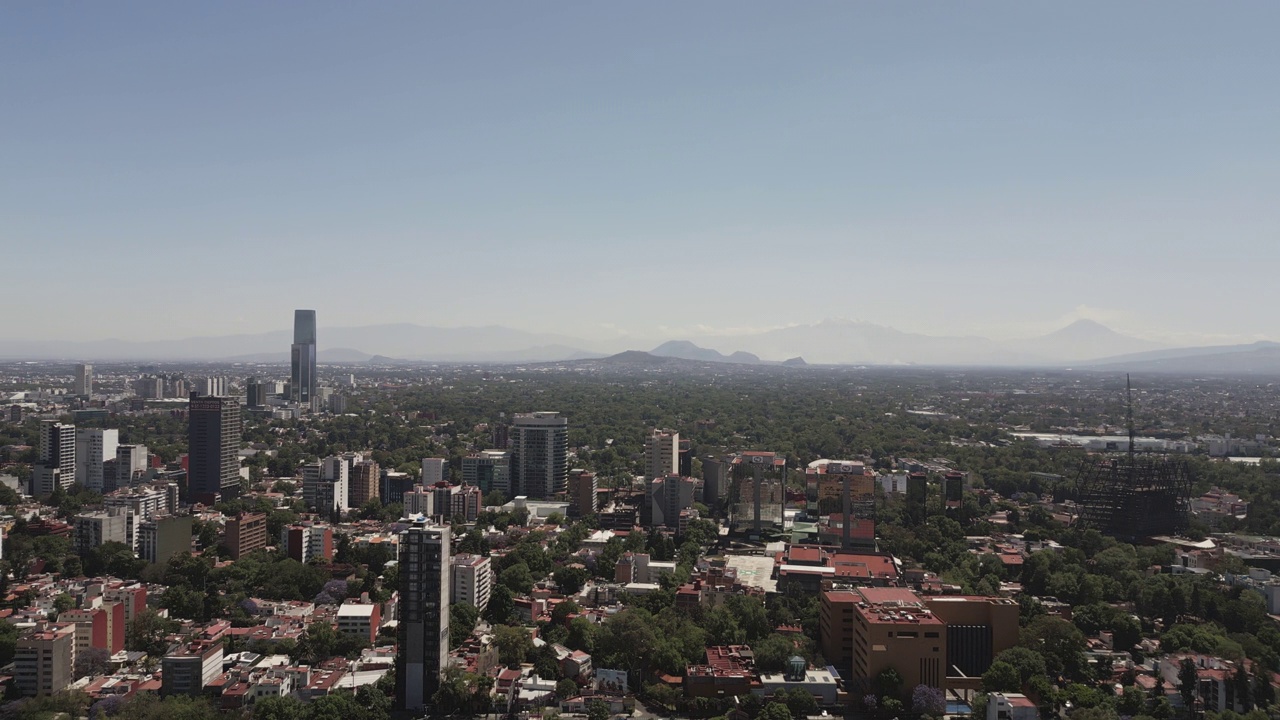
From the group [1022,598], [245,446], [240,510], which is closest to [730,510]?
[1022,598]

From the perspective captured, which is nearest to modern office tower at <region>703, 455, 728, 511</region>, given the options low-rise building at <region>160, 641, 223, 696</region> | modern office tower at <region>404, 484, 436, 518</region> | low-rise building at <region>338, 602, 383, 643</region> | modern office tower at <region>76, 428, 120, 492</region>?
modern office tower at <region>404, 484, 436, 518</region>

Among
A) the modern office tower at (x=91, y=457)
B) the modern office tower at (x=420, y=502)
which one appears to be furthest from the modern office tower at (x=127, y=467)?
the modern office tower at (x=420, y=502)

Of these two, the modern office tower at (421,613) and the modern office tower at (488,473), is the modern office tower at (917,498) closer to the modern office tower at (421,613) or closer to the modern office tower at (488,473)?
the modern office tower at (488,473)

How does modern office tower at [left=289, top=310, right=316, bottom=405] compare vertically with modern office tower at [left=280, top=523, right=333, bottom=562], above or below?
above

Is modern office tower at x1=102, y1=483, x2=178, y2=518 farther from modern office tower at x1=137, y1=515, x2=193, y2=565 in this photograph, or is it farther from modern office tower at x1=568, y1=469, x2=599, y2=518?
modern office tower at x1=568, y1=469, x2=599, y2=518

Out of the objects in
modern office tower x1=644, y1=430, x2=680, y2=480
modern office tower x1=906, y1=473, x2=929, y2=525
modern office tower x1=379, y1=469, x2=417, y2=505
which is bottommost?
modern office tower x1=379, y1=469, x2=417, y2=505

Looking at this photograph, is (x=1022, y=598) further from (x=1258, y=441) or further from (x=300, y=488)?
(x=1258, y=441)
